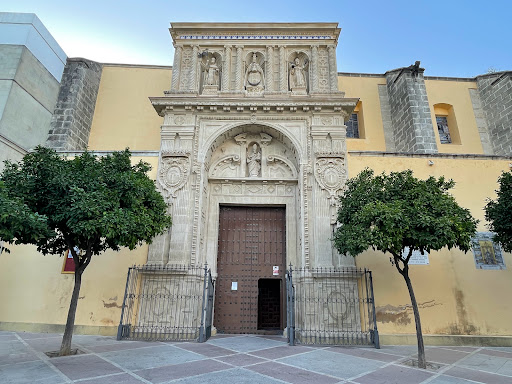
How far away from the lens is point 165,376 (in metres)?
4.59

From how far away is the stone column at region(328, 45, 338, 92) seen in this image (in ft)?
32.7

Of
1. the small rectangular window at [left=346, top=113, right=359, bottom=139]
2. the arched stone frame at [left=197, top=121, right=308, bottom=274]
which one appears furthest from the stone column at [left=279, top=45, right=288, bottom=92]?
the small rectangular window at [left=346, top=113, right=359, bottom=139]

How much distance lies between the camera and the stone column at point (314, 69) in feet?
32.9

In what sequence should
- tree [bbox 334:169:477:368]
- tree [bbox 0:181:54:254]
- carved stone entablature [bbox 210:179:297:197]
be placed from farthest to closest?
carved stone entablature [bbox 210:179:297:197], tree [bbox 334:169:477:368], tree [bbox 0:181:54:254]

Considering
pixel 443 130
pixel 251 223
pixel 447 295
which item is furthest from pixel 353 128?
pixel 447 295

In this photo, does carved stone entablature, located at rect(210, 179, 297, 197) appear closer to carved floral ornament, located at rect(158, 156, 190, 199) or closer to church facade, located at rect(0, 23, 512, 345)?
church facade, located at rect(0, 23, 512, 345)

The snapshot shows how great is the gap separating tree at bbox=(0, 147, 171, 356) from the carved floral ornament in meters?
2.33

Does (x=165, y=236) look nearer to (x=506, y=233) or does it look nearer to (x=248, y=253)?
(x=248, y=253)

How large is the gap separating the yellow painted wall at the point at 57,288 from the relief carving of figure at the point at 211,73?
5.70 meters

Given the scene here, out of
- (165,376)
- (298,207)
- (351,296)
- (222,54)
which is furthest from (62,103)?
(351,296)

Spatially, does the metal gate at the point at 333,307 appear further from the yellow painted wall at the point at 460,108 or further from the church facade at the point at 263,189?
the yellow painted wall at the point at 460,108

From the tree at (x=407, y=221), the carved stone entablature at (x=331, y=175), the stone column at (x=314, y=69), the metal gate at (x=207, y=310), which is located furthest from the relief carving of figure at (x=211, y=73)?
the tree at (x=407, y=221)

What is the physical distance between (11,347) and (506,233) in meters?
10.9

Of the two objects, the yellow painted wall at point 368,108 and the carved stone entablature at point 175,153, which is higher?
the yellow painted wall at point 368,108
